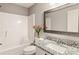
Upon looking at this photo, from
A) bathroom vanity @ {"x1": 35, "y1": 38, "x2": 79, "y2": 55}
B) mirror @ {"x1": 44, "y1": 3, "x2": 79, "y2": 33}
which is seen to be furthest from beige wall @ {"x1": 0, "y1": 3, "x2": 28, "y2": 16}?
bathroom vanity @ {"x1": 35, "y1": 38, "x2": 79, "y2": 55}

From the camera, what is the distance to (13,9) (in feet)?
3.39

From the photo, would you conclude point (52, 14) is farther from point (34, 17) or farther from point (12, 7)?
point (12, 7)

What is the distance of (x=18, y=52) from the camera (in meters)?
1.03

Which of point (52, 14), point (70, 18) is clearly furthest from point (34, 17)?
point (70, 18)

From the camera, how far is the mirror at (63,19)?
3.45 feet

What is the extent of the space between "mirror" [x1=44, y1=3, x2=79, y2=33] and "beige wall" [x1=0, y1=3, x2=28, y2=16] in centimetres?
41

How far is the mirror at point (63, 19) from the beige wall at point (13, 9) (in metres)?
0.41

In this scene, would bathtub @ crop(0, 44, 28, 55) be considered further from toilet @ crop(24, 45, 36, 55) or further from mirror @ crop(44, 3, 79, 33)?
mirror @ crop(44, 3, 79, 33)

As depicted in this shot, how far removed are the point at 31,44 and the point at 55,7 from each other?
787mm

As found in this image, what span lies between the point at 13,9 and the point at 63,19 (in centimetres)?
84

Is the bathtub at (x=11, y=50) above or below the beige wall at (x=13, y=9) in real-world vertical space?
below

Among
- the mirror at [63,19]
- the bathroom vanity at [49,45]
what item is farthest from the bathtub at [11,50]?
the mirror at [63,19]

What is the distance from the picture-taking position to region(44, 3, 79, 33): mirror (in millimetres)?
1051

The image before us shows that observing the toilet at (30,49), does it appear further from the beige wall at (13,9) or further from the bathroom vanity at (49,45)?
the beige wall at (13,9)
